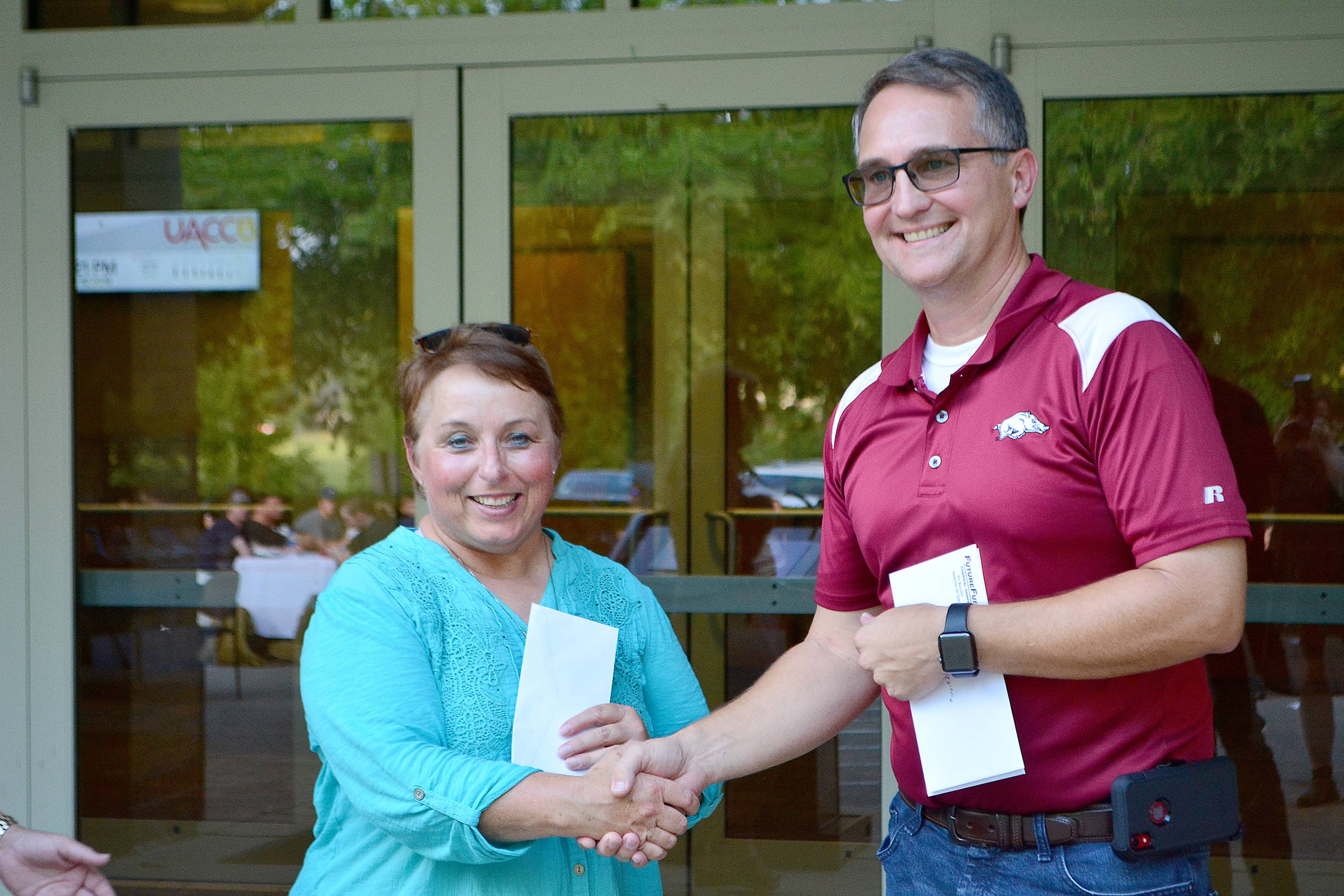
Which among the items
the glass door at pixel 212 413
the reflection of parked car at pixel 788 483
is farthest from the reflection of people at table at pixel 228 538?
the reflection of parked car at pixel 788 483

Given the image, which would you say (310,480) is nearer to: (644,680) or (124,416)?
(124,416)

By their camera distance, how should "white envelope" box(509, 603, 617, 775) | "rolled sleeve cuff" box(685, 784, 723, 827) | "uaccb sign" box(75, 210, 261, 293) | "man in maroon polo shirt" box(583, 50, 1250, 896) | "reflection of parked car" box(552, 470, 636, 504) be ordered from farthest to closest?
"reflection of parked car" box(552, 470, 636, 504) → "uaccb sign" box(75, 210, 261, 293) → "rolled sleeve cuff" box(685, 784, 723, 827) → "white envelope" box(509, 603, 617, 775) → "man in maroon polo shirt" box(583, 50, 1250, 896)

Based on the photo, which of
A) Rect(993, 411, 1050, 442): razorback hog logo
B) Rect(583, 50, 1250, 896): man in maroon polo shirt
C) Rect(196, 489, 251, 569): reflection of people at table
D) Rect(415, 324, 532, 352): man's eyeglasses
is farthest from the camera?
Rect(196, 489, 251, 569): reflection of people at table

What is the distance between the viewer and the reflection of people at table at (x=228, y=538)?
4.45 metres

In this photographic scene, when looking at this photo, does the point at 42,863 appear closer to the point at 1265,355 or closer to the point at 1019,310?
the point at 1019,310

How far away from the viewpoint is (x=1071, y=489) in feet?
5.87

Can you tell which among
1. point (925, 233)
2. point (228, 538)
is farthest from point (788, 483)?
point (925, 233)

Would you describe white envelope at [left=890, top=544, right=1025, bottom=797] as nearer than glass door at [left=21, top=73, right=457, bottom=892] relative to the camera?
Yes

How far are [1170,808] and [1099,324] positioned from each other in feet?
2.32

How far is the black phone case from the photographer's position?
1734mm

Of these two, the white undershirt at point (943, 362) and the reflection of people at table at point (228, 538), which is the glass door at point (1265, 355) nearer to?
the white undershirt at point (943, 362)

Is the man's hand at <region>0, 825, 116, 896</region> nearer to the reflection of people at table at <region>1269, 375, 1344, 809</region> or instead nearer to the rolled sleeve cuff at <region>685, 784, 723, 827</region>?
the rolled sleeve cuff at <region>685, 784, 723, 827</region>

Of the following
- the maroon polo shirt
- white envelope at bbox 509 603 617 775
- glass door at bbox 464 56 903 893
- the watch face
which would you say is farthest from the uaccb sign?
the watch face

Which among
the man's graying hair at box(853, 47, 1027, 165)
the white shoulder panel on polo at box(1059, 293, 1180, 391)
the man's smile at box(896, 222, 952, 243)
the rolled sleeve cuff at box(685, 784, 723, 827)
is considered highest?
the man's graying hair at box(853, 47, 1027, 165)
